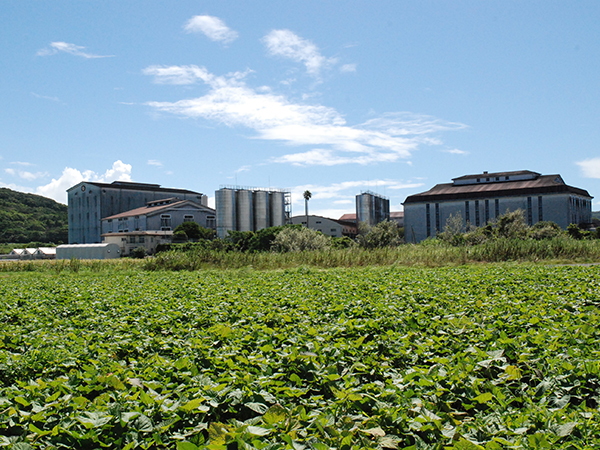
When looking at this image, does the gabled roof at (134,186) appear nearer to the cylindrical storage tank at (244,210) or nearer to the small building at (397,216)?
the cylindrical storage tank at (244,210)

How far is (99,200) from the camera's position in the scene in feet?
277

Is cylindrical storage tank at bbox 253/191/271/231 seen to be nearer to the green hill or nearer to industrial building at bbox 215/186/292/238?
industrial building at bbox 215/186/292/238

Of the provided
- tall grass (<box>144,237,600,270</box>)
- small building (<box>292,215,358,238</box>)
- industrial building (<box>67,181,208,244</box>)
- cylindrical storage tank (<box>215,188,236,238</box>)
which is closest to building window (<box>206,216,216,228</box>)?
cylindrical storage tank (<box>215,188,236,238</box>)

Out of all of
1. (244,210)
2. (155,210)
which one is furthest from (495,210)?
(155,210)

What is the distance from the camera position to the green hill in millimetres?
99506

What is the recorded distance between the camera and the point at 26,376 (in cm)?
445

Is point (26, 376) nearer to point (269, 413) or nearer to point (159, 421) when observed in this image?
point (159, 421)

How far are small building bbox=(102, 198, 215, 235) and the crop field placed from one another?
71.7 metres

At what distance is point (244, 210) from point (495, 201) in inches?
1666

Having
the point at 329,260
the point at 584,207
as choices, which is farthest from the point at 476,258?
the point at 584,207

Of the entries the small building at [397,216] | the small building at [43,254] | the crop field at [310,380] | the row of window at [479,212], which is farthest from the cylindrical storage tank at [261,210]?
the crop field at [310,380]

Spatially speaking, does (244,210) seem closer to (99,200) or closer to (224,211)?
(224,211)

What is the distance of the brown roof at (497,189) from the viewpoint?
233ft

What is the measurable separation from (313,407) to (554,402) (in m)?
1.80
